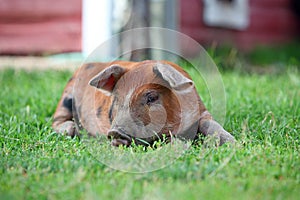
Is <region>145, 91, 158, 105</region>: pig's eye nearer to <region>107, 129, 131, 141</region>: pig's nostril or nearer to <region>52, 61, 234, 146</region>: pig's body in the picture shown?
<region>52, 61, 234, 146</region>: pig's body

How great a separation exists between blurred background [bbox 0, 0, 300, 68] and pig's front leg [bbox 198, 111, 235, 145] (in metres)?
3.99

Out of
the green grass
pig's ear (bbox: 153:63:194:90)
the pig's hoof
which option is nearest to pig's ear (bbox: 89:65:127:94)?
pig's ear (bbox: 153:63:194:90)

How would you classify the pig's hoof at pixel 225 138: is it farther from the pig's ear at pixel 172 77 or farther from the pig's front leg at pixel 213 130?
the pig's ear at pixel 172 77

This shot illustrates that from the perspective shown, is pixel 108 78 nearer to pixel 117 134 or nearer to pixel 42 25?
pixel 117 134

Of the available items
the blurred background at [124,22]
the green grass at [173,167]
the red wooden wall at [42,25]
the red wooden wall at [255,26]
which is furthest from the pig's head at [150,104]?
the red wooden wall at [255,26]

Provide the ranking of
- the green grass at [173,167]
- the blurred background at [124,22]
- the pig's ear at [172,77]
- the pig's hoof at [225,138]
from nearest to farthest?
the green grass at [173,167] → the pig's ear at [172,77] → the pig's hoof at [225,138] → the blurred background at [124,22]

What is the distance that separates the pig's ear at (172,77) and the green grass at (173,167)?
42 centimetres

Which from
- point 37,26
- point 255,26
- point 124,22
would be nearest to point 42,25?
point 37,26

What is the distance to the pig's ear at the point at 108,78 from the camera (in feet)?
13.5

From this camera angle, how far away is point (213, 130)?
4.13m

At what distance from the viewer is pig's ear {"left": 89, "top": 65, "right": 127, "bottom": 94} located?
4.13m

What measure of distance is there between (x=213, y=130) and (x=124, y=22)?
175 inches

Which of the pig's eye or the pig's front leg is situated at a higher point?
the pig's eye

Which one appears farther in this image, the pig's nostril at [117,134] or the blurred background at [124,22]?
the blurred background at [124,22]
